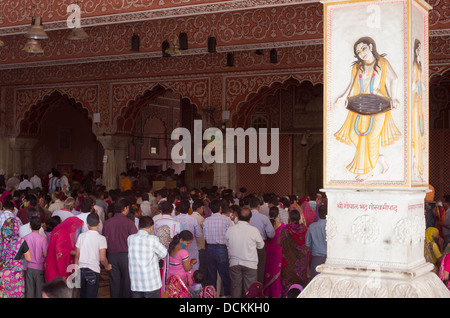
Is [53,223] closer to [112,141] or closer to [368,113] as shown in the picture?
[368,113]

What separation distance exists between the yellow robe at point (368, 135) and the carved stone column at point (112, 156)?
11.3 metres

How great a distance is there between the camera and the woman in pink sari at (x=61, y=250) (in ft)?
19.9

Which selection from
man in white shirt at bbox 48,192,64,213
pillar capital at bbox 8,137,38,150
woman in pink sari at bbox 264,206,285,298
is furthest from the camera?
pillar capital at bbox 8,137,38,150

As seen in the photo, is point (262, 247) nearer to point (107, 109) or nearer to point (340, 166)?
point (340, 166)

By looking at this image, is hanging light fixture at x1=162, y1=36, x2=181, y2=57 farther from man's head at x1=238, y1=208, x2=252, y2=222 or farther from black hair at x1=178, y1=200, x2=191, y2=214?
man's head at x1=238, y1=208, x2=252, y2=222

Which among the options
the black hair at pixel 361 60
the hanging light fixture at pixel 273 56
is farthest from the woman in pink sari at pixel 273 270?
the hanging light fixture at pixel 273 56

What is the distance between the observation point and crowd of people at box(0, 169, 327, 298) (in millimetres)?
5590

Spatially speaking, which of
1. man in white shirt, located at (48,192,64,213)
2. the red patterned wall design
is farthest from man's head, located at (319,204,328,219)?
the red patterned wall design

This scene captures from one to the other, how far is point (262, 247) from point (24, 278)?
2.40m

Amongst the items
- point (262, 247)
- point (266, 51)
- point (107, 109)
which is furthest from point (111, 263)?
point (107, 109)

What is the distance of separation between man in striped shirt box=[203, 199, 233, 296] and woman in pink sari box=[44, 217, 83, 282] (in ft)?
4.86

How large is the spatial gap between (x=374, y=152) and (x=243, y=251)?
2460 mm

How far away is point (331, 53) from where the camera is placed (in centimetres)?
463

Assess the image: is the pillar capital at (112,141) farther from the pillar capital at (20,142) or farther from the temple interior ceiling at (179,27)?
the pillar capital at (20,142)
